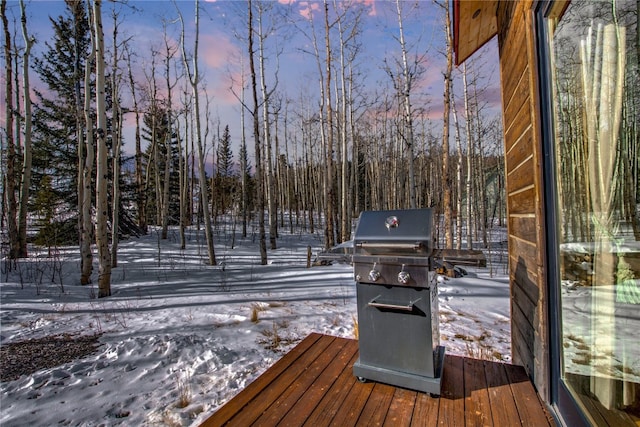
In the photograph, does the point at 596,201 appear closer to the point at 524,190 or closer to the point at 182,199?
the point at 524,190

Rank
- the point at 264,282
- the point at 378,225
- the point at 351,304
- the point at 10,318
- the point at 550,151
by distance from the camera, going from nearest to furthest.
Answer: the point at 550,151
the point at 378,225
the point at 10,318
the point at 351,304
the point at 264,282

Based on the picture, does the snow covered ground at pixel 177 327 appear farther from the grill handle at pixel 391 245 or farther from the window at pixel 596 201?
the window at pixel 596 201

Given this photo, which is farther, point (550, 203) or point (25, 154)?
point (25, 154)

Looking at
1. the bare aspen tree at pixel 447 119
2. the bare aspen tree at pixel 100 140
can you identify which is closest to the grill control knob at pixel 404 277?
the bare aspen tree at pixel 100 140

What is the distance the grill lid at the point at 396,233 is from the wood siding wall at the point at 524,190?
2.11 ft

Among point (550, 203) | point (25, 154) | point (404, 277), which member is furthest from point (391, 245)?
point (25, 154)

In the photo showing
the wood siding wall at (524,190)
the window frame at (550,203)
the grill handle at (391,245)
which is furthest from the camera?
the grill handle at (391,245)

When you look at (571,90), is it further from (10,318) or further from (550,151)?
(10,318)

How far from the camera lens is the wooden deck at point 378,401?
5.59 feet

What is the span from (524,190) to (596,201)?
81cm

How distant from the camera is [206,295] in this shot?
19.8 ft

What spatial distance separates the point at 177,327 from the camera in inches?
169

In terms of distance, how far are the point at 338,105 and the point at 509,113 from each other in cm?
1126

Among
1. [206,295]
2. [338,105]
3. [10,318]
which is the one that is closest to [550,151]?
[206,295]
